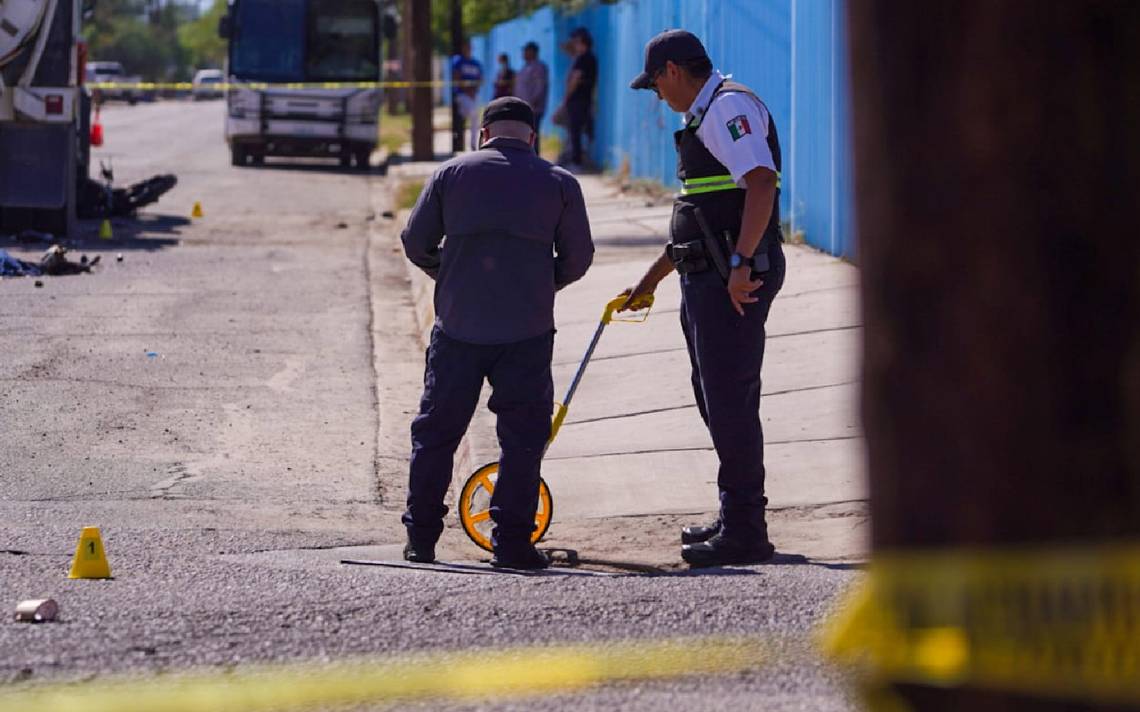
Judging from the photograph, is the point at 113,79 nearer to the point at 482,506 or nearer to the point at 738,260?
the point at 482,506

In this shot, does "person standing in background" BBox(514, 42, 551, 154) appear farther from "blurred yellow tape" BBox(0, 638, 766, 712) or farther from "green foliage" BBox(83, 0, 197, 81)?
"green foliage" BBox(83, 0, 197, 81)

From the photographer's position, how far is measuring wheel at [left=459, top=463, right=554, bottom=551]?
20.5 ft

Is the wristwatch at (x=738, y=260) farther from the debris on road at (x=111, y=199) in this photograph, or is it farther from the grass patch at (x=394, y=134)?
the grass patch at (x=394, y=134)

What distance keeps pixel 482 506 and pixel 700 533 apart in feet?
2.64

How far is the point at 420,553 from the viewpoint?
5.90m

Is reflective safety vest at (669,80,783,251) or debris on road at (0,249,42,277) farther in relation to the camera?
debris on road at (0,249,42,277)

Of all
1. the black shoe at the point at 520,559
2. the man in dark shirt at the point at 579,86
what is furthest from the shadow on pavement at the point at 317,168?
the black shoe at the point at 520,559

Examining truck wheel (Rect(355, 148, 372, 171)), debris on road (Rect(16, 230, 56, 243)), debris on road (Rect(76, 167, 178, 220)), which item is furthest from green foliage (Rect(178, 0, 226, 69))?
debris on road (Rect(16, 230, 56, 243))

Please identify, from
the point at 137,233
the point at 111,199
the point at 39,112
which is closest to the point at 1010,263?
the point at 39,112

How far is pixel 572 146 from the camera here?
80.6ft

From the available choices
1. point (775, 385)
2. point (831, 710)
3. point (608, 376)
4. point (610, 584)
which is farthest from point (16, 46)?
point (831, 710)

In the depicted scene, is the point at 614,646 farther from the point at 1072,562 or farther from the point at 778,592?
the point at 1072,562

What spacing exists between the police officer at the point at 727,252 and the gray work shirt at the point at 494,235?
0.46 m

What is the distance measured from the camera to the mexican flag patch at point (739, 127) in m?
5.64
